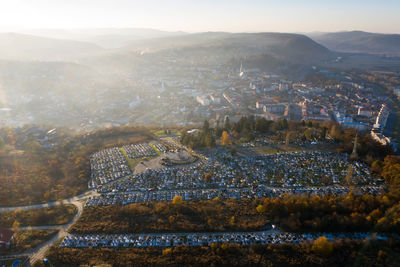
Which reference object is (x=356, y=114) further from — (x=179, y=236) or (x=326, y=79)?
(x=179, y=236)

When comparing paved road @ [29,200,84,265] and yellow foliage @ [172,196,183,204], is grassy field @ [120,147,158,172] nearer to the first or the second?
paved road @ [29,200,84,265]

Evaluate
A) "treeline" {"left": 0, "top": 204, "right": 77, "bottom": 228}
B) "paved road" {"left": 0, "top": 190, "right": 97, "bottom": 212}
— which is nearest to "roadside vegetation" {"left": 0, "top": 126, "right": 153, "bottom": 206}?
"paved road" {"left": 0, "top": 190, "right": 97, "bottom": 212}

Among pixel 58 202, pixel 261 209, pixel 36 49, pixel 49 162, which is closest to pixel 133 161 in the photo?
pixel 58 202

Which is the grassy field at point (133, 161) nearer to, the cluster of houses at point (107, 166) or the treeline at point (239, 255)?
the cluster of houses at point (107, 166)

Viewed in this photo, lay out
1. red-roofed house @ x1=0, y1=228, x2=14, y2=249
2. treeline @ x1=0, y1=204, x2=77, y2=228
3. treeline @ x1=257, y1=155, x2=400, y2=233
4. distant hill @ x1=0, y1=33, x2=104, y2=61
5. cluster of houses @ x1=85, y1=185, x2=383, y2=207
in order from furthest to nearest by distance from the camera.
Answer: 1. distant hill @ x1=0, y1=33, x2=104, y2=61
2. cluster of houses @ x1=85, y1=185, x2=383, y2=207
3. treeline @ x1=0, y1=204, x2=77, y2=228
4. treeline @ x1=257, y1=155, x2=400, y2=233
5. red-roofed house @ x1=0, y1=228, x2=14, y2=249

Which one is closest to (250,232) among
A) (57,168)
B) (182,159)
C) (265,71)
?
(182,159)
